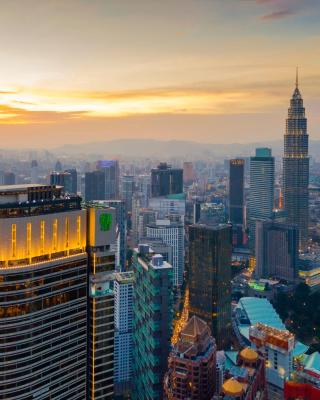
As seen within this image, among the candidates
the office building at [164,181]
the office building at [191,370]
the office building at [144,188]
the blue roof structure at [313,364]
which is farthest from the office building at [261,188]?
the office building at [191,370]

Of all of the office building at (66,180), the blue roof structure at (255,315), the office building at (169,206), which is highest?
the office building at (66,180)

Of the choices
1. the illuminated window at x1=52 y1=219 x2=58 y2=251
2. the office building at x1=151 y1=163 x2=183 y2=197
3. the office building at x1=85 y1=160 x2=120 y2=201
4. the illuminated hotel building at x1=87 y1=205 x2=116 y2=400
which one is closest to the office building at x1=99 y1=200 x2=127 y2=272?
the office building at x1=85 y1=160 x2=120 y2=201

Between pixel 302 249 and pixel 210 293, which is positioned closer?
pixel 210 293

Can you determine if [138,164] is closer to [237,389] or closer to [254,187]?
[254,187]

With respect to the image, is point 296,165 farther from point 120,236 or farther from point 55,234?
point 55,234

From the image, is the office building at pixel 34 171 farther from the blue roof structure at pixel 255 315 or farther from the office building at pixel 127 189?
the blue roof structure at pixel 255 315

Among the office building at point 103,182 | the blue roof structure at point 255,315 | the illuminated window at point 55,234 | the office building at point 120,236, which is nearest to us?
the illuminated window at point 55,234

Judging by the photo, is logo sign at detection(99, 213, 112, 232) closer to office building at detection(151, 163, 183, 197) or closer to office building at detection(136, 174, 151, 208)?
office building at detection(136, 174, 151, 208)

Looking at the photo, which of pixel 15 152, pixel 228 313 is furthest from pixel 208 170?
pixel 228 313

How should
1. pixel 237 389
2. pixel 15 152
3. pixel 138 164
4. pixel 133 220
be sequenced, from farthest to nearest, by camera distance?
pixel 138 164
pixel 133 220
pixel 15 152
pixel 237 389
